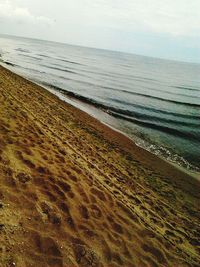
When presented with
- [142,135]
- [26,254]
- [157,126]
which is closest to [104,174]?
[26,254]

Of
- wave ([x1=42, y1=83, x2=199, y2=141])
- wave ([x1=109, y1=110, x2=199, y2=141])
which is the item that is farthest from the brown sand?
wave ([x1=42, y1=83, x2=199, y2=141])

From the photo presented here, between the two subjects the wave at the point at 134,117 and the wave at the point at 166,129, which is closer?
the wave at the point at 166,129

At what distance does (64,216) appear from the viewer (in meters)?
6.20

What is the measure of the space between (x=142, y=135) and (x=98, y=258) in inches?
522

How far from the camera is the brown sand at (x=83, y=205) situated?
5.30 m

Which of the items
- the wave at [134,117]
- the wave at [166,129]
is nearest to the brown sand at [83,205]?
the wave at [166,129]

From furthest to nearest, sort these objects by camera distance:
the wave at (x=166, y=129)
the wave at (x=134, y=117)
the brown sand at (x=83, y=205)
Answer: the wave at (x=134, y=117) < the wave at (x=166, y=129) < the brown sand at (x=83, y=205)

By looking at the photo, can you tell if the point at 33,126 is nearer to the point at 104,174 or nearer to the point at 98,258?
the point at 104,174

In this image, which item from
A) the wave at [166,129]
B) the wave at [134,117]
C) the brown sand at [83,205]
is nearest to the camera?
the brown sand at [83,205]

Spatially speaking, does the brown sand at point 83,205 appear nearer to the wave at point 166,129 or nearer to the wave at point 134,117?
the wave at point 166,129

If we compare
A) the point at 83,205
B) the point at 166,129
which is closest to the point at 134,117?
the point at 166,129

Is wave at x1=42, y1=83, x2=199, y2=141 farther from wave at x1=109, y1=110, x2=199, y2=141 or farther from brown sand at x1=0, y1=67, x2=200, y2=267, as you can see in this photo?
brown sand at x1=0, y1=67, x2=200, y2=267

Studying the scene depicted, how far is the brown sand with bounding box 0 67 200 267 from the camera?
530 cm

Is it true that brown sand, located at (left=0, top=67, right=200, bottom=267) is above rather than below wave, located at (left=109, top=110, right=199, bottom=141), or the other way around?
below
